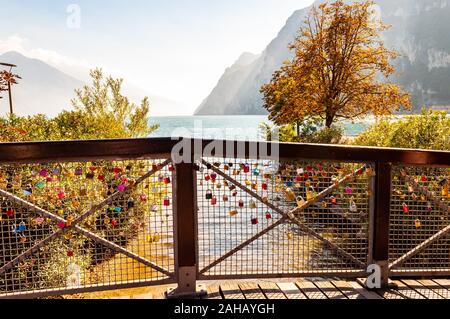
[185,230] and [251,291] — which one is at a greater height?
[185,230]

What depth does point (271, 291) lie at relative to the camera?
291cm

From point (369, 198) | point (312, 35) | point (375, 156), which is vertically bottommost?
point (369, 198)

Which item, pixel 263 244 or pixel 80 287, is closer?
pixel 80 287

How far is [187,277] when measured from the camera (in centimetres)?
286

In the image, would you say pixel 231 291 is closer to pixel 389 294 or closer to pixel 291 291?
pixel 291 291


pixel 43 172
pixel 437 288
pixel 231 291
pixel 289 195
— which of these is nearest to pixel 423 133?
pixel 437 288

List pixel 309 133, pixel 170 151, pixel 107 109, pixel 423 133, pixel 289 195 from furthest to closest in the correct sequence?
pixel 309 133
pixel 107 109
pixel 423 133
pixel 289 195
pixel 170 151

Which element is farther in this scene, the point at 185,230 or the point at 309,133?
the point at 309,133

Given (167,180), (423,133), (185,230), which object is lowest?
(185,230)

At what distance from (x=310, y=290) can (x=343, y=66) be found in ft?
57.0

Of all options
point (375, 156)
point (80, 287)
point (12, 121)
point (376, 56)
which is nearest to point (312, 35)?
point (376, 56)
